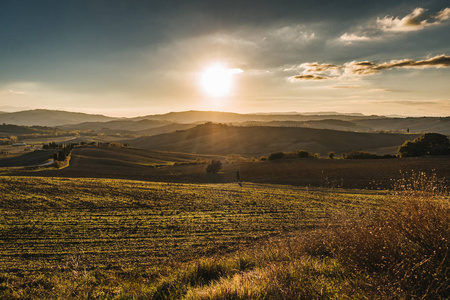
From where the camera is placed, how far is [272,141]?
124188mm

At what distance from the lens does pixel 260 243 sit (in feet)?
35.3

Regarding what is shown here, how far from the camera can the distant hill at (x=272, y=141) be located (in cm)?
10938

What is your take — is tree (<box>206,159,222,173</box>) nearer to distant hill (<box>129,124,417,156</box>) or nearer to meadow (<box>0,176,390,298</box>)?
meadow (<box>0,176,390,298</box>)

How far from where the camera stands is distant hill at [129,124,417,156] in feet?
359

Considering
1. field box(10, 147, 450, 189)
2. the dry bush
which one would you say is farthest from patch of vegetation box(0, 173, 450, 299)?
field box(10, 147, 450, 189)

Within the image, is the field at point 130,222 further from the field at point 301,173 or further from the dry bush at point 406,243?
the field at point 301,173

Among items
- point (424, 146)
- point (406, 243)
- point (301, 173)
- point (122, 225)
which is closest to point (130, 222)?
point (122, 225)

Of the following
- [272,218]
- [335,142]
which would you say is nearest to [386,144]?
[335,142]

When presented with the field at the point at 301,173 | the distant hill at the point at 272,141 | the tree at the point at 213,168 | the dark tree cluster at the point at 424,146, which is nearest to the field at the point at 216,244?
the field at the point at 301,173

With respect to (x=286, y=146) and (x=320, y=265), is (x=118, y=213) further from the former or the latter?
(x=286, y=146)

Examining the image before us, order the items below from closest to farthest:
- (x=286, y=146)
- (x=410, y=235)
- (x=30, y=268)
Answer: (x=410, y=235) → (x=30, y=268) → (x=286, y=146)

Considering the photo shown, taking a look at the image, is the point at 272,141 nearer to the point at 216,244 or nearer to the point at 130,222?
the point at 130,222

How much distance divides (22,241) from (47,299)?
6.64 meters

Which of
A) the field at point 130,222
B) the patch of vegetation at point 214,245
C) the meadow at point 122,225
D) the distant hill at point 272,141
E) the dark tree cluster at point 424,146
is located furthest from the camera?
the distant hill at point 272,141
